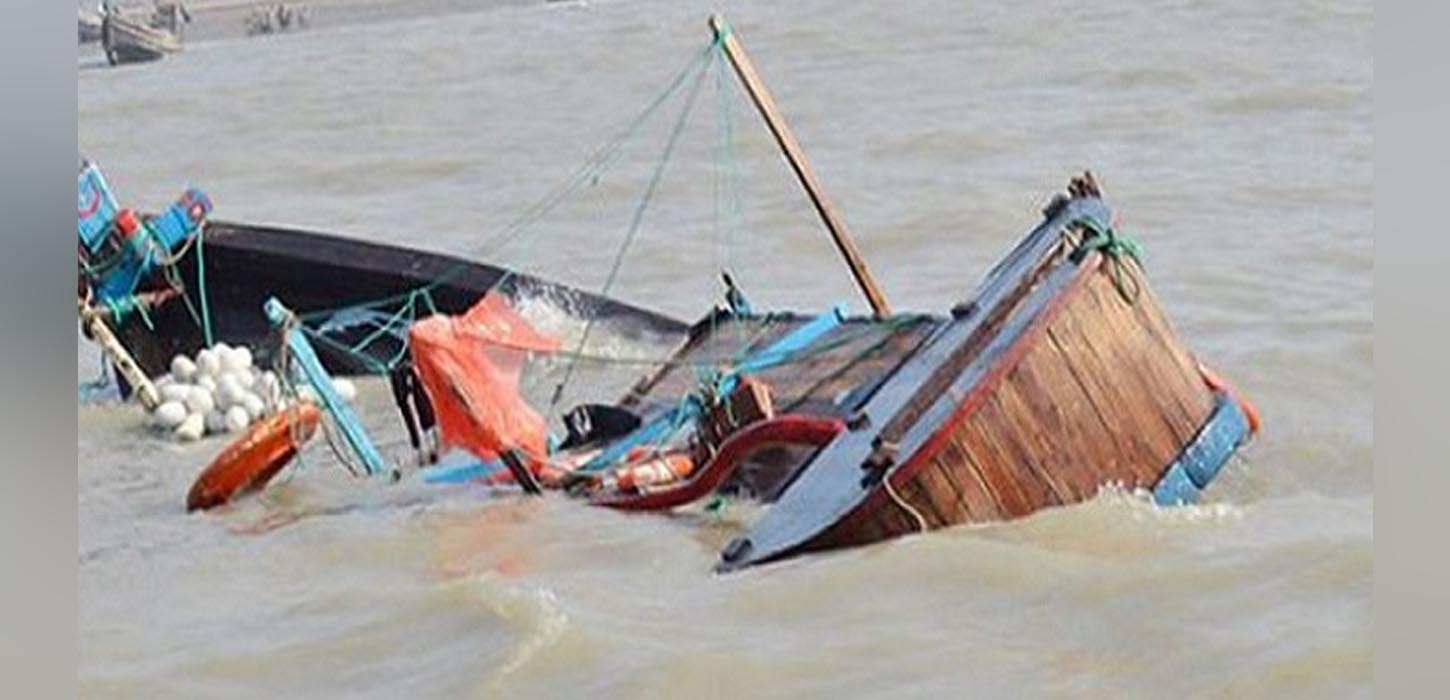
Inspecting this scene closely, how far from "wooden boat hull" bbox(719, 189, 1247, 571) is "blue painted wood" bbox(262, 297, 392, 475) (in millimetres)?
2362

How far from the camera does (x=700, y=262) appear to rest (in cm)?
1238

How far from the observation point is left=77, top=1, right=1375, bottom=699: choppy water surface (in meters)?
5.17

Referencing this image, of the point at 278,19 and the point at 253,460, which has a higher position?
the point at 253,460

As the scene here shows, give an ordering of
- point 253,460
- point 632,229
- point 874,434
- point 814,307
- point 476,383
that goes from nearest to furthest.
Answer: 1. point 874,434
2. point 476,383
3. point 253,460
4. point 814,307
5. point 632,229

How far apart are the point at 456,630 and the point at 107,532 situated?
246 centimetres

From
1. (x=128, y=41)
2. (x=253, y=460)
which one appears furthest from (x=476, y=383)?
(x=128, y=41)

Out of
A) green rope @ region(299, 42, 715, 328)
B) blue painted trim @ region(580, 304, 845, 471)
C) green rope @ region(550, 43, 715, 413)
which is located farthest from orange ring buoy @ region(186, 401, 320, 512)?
green rope @ region(299, 42, 715, 328)

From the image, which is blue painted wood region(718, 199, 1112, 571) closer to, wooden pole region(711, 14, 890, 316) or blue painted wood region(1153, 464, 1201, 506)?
blue painted wood region(1153, 464, 1201, 506)

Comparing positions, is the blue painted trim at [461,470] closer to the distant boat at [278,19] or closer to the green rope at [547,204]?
the green rope at [547,204]

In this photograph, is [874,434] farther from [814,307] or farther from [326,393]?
[814,307]

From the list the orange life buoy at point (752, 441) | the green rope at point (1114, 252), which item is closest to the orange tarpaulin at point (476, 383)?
the orange life buoy at point (752, 441)

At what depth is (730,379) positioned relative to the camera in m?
7.41

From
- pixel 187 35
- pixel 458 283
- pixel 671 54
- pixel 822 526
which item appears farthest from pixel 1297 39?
pixel 187 35

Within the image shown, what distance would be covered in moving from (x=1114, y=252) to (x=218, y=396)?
472cm
